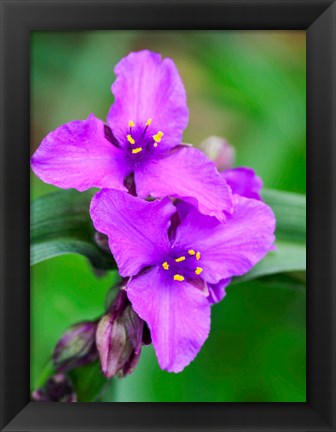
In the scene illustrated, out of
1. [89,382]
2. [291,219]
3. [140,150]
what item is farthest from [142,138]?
[89,382]

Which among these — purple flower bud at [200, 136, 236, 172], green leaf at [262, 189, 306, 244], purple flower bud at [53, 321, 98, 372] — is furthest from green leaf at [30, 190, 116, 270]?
green leaf at [262, 189, 306, 244]

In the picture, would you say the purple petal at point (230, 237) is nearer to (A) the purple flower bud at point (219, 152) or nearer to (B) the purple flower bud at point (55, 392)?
(A) the purple flower bud at point (219, 152)

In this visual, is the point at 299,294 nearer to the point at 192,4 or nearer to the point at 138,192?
the point at 138,192

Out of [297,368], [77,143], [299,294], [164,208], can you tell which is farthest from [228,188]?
[297,368]

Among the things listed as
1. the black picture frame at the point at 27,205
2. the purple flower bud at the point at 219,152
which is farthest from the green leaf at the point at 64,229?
the purple flower bud at the point at 219,152

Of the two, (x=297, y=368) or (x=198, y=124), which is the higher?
(x=198, y=124)

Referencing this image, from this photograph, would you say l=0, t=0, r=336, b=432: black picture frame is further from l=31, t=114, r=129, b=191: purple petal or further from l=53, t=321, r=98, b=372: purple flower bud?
l=31, t=114, r=129, b=191: purple petal
